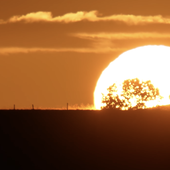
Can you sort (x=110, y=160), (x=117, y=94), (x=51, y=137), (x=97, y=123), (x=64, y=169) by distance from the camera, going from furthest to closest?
(x=117, y=94) → (x=97, y=123) → (x=51, y=137) → (x=110, y=160) → (x=64, y=169)

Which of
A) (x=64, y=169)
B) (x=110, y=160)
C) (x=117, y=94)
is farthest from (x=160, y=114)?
(x=117, y=94)

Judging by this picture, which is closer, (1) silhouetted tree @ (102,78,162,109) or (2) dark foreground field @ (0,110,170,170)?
(2) dark foreground field @ (0,110,170,170)

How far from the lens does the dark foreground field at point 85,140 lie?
95.0 feet

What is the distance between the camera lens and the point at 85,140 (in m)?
31.9

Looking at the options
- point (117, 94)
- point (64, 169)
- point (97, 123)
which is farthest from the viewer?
point (117, 94)

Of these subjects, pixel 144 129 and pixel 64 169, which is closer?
pixel 64 169

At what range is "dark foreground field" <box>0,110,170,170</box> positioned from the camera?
2897 cm

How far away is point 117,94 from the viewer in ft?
340

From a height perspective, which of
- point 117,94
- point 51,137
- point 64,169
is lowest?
point 64,169

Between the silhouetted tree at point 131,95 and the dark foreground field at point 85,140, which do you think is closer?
the dark foreground field at point 85,140

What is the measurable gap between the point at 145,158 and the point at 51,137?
692 centimetres

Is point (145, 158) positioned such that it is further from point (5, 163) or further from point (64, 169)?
point (5, 163)

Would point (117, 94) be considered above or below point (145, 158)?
above

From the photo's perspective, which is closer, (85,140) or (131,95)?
(85,140)
